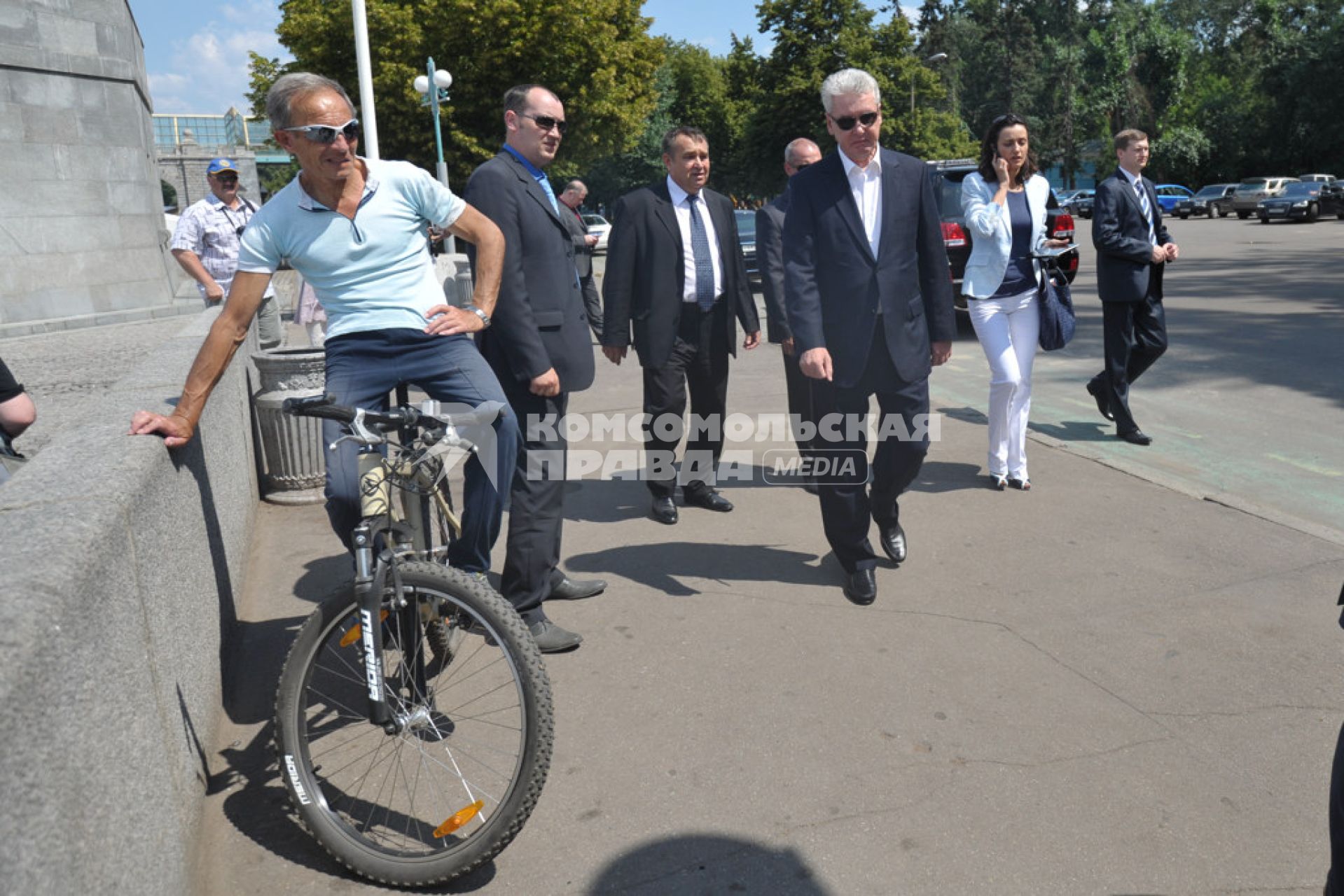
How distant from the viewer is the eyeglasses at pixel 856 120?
4.41 m

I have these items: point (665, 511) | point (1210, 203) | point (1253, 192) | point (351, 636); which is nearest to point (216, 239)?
point (665, 511)

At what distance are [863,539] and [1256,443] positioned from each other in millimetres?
3904

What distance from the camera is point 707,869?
9.09 feet

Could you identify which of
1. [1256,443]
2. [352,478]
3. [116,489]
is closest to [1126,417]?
[1256,443]

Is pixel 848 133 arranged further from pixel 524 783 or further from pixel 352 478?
pixel 524 783

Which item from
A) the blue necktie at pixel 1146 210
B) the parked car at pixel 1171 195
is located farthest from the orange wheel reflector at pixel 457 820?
the parked car at pixel 1171 195

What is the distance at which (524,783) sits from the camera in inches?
104

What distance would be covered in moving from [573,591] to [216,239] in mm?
5269

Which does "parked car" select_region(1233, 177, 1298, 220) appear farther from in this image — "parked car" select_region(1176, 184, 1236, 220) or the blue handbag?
the blue handbag

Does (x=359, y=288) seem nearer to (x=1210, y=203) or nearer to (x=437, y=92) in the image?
(x=437, y=92)

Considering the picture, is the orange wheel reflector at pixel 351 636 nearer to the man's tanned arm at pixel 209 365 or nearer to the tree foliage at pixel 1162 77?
the man's tanned arm at pixel 209 365

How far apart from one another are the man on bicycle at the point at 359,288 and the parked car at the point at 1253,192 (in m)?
44.9

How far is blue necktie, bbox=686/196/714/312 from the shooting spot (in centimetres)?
595

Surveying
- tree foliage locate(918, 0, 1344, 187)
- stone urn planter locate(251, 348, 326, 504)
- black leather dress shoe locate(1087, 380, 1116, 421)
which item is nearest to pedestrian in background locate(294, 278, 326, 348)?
stone urn planter locate(251, 348, 326, 504)
